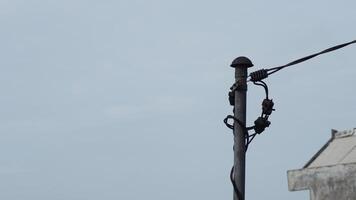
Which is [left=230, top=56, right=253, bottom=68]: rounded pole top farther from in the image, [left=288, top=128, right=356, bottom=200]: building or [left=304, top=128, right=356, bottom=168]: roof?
[left=304, top=128, right=356, bottom=168]: roof

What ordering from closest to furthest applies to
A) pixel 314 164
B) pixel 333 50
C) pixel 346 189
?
1. pixel 333 50
2. pixel 346 189
3. pixel 314 164

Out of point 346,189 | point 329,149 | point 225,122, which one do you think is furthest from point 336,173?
point 225,122

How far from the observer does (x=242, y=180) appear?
6.55 meters

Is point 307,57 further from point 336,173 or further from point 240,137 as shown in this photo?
point 336,173

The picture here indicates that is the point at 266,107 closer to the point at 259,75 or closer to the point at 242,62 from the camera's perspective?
the point at 259,75

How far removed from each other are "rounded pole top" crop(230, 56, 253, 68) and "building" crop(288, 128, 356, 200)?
535 cm

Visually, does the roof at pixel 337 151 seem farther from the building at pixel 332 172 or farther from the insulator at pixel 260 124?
the insulator at pixel 260 124

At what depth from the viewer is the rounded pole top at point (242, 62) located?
22.1 ft

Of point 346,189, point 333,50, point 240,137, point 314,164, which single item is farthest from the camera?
point 314,164

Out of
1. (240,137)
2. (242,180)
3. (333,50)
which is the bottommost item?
(242,180)

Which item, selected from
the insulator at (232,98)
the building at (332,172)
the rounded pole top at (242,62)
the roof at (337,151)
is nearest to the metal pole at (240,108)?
the rounded pole top at (242,62)

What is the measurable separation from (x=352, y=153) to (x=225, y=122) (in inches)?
231

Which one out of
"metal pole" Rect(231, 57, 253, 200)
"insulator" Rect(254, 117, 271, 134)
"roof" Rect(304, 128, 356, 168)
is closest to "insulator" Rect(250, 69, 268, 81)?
"metal pole" Rect(231, 57, 253, 200)

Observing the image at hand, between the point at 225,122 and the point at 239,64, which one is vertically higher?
the point at 239,64
